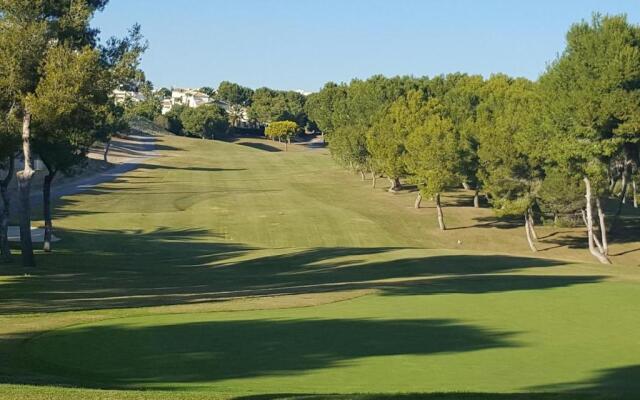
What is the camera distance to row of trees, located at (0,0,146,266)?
31422 millimetres

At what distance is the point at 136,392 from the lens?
40.8 ft

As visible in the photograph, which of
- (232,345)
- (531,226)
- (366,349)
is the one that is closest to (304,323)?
(232,345)

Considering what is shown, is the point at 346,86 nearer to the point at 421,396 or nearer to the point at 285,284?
the point at 285,284

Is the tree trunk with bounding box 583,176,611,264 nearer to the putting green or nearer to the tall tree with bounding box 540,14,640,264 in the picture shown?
the tall tree with bounding box 540,14,640,264

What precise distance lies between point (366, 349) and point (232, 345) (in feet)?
9.25

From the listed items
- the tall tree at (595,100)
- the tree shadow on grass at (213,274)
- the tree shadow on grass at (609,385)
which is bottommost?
the tree shadow on grass at (213,274)

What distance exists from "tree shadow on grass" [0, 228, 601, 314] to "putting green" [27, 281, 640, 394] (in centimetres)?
517

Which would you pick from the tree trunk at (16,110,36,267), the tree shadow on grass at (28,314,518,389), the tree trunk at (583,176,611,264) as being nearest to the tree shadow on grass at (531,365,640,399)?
the tree shadow on grass at (28,314,518,389)

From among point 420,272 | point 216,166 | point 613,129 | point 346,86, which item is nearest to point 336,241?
point 613,129

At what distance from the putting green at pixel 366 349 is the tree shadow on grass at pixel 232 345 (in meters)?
0.02

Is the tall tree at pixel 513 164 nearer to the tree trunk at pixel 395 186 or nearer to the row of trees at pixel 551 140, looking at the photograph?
the row of trees at pixel 551 140

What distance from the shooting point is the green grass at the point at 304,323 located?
14.6m

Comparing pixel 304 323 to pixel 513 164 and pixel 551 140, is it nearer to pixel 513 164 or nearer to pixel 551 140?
pixel 551 140

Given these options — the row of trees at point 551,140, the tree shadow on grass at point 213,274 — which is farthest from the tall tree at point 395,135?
the tree shadow on grass at point 213,274
